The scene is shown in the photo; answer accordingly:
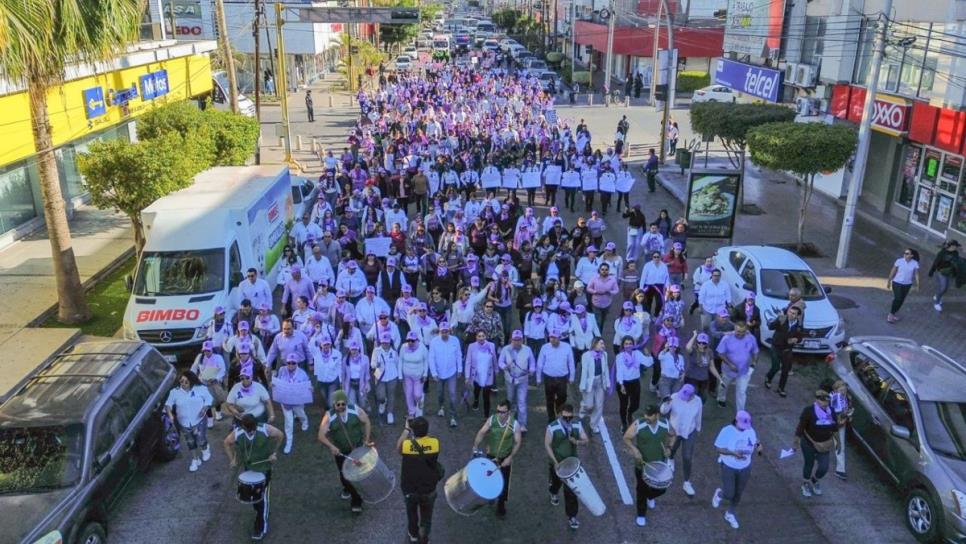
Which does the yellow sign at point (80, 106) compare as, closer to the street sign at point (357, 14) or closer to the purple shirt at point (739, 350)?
the street sign at point (357, 14)

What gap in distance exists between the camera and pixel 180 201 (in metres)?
14.0

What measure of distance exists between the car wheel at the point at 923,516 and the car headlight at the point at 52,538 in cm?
861

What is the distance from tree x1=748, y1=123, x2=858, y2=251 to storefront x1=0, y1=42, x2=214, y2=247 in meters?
14.4

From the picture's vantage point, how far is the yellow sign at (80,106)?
17047 millimetres

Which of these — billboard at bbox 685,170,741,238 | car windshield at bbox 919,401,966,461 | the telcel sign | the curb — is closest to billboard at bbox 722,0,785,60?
the telcel sign

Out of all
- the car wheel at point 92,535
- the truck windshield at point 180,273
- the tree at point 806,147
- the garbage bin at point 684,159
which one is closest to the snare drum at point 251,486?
the car wheel at point 92,535

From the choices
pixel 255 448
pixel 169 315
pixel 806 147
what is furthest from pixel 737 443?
pixel 806 147

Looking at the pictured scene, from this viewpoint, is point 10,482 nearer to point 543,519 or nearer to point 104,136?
point 543,519

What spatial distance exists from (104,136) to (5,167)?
5862mm

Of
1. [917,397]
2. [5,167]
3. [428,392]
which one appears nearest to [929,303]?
[917,397]

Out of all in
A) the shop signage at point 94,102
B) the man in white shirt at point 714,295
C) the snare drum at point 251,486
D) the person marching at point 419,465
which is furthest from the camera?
the shop signage at point 94,102

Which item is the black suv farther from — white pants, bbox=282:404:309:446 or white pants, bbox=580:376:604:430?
white pants, bbox=580:376:604:430

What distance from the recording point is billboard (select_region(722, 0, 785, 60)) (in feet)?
87.0

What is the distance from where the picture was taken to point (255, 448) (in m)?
7.70
